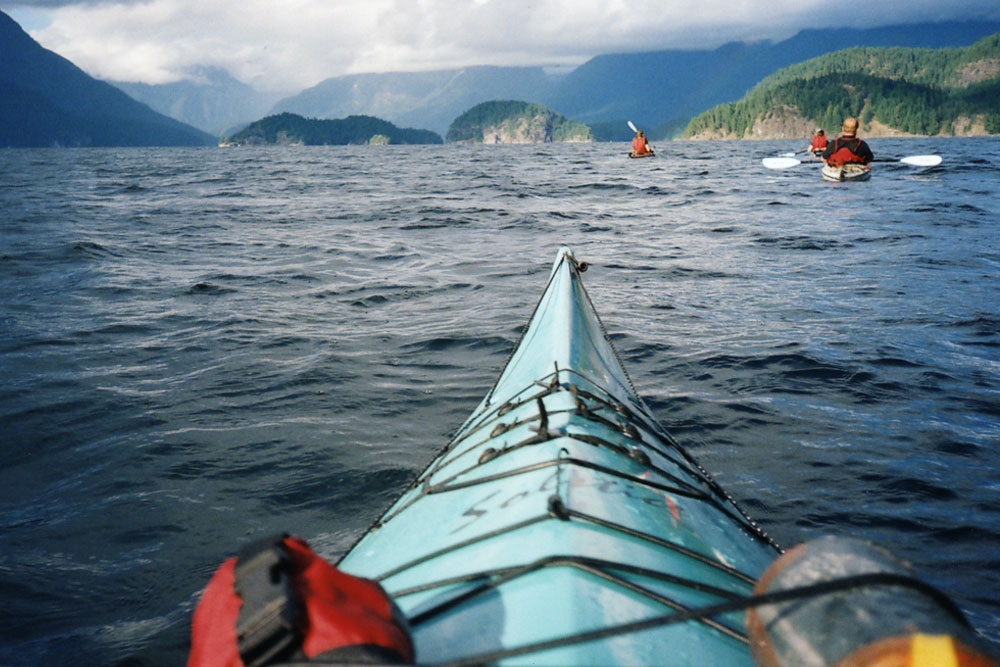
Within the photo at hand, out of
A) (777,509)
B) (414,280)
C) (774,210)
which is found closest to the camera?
(777,509)

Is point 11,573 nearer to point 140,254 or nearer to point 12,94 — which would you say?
point 140,254

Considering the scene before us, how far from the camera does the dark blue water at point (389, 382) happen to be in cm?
363

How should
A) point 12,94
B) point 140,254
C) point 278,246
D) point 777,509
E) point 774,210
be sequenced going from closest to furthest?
point 777,509, point 140,254, point 278,246, point 774,210, point 12,94

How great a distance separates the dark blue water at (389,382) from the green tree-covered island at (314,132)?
6206 inches

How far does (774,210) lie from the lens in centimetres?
1551

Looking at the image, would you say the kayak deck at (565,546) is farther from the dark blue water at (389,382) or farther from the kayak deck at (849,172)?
the kayak deck at (849,172)

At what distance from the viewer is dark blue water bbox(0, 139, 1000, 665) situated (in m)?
3.63

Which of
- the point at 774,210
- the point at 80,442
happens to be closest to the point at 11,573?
the point at 80,442

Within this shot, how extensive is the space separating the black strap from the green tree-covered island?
546ft

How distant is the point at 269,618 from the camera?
3.91 feet

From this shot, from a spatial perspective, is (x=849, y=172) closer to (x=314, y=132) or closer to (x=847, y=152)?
(x=847, y=152)

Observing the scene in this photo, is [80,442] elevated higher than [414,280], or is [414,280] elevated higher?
[414,280]

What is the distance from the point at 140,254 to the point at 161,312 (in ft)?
14.5

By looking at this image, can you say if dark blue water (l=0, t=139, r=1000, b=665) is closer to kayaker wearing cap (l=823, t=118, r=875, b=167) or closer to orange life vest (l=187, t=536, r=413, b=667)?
orange life vest (l=187, t=536, r=413, b=667)
